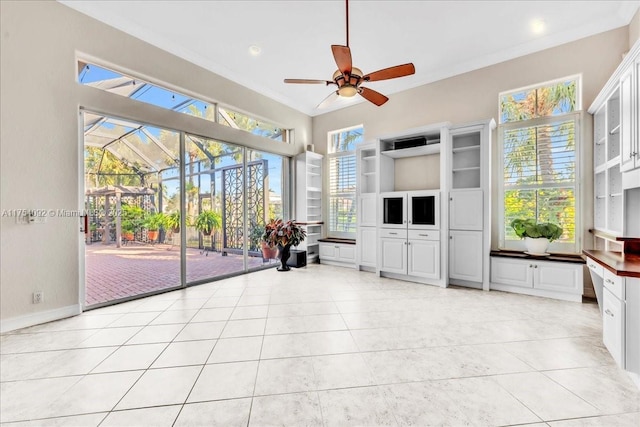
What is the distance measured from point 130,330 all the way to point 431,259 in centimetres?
416

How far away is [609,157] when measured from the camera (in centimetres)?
324

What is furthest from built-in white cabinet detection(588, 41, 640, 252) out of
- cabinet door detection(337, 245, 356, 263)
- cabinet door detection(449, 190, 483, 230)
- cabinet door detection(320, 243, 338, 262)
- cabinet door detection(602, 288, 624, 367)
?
cabinet door detection(320, 243, 338, 262)

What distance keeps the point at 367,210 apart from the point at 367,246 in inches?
28.4

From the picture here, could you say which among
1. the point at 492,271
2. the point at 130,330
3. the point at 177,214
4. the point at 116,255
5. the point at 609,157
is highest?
the point at 609,157

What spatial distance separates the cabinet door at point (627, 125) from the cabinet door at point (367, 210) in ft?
10.7

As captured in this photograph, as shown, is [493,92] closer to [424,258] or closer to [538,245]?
[538,245]

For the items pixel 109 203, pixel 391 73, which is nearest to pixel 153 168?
pixel 109 203

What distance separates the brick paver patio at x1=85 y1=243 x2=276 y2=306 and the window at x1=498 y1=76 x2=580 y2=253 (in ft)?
16.6

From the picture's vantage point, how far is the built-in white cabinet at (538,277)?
12.0 feet

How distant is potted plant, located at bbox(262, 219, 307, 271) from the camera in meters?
5.52

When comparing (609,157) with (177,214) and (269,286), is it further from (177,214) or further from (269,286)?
(177,214)

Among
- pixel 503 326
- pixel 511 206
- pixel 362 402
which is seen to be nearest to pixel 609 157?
pixel 511 206

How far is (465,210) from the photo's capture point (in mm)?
4375

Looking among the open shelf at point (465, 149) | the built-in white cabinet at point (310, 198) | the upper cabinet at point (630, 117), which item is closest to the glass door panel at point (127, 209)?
the built-in white cabinet at point (310, 198)
